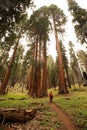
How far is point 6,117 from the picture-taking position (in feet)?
24.9

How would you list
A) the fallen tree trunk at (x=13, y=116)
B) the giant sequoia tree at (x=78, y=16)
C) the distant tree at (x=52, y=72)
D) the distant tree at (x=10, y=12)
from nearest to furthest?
the fallen tree trunk at (x=13, y=116)
the distant tree at (x=10, y=12)
the giant sequoia tree at (x=78, y=16)
the distant tree at (x=52, y=72)

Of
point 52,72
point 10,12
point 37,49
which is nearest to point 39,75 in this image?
point 37,49

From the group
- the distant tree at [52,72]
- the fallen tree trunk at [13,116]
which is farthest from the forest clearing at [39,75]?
the distant tree at [52,72]

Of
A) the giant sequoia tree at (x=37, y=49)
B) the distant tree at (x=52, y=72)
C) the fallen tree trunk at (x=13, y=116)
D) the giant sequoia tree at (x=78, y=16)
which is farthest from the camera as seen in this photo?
the distant tree at (x=52, y=72)

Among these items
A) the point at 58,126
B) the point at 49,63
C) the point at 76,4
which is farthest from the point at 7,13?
the point at 49,63

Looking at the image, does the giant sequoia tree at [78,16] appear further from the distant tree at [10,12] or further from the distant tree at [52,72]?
the distant tree at [52,72]

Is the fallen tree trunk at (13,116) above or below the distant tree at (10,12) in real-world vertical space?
below

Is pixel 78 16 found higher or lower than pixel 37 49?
higher

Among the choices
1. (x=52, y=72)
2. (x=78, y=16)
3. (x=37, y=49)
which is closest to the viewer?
(x=78, y=16)

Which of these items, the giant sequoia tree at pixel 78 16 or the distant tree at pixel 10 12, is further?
the giant sequoia tree at pixel 78 16

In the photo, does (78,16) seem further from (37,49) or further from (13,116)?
(13,116)

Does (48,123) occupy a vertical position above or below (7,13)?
below

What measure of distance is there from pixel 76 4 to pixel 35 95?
51.6ft

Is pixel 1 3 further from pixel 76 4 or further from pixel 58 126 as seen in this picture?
pixel 76 4
